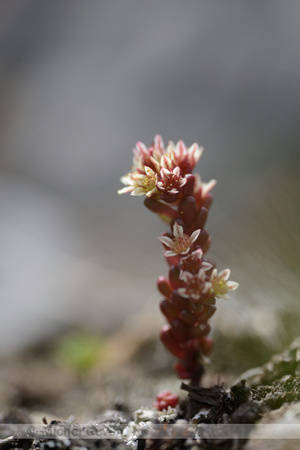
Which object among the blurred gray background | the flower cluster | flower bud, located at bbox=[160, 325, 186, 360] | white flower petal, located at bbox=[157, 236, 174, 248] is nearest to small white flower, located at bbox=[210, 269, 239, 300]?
the flower cluster

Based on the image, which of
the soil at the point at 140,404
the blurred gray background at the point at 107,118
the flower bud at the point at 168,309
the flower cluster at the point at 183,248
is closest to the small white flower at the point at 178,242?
the flower cluster at the point at 183,248

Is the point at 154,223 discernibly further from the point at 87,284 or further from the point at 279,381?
the point at 279,381

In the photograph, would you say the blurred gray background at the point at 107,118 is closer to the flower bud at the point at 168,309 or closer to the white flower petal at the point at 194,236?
the flower bud at the point at 168,309

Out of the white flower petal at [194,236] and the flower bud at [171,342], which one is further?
the flower bud at [171,342]

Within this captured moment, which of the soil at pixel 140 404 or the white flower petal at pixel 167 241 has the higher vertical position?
the white flower petal at pixel 167 241

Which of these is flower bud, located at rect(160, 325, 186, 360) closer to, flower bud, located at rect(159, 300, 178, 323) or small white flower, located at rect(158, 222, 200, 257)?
flower bud, located at rect(159, 300, 178, 323)

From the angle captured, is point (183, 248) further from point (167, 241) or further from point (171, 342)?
point (171, 342)
